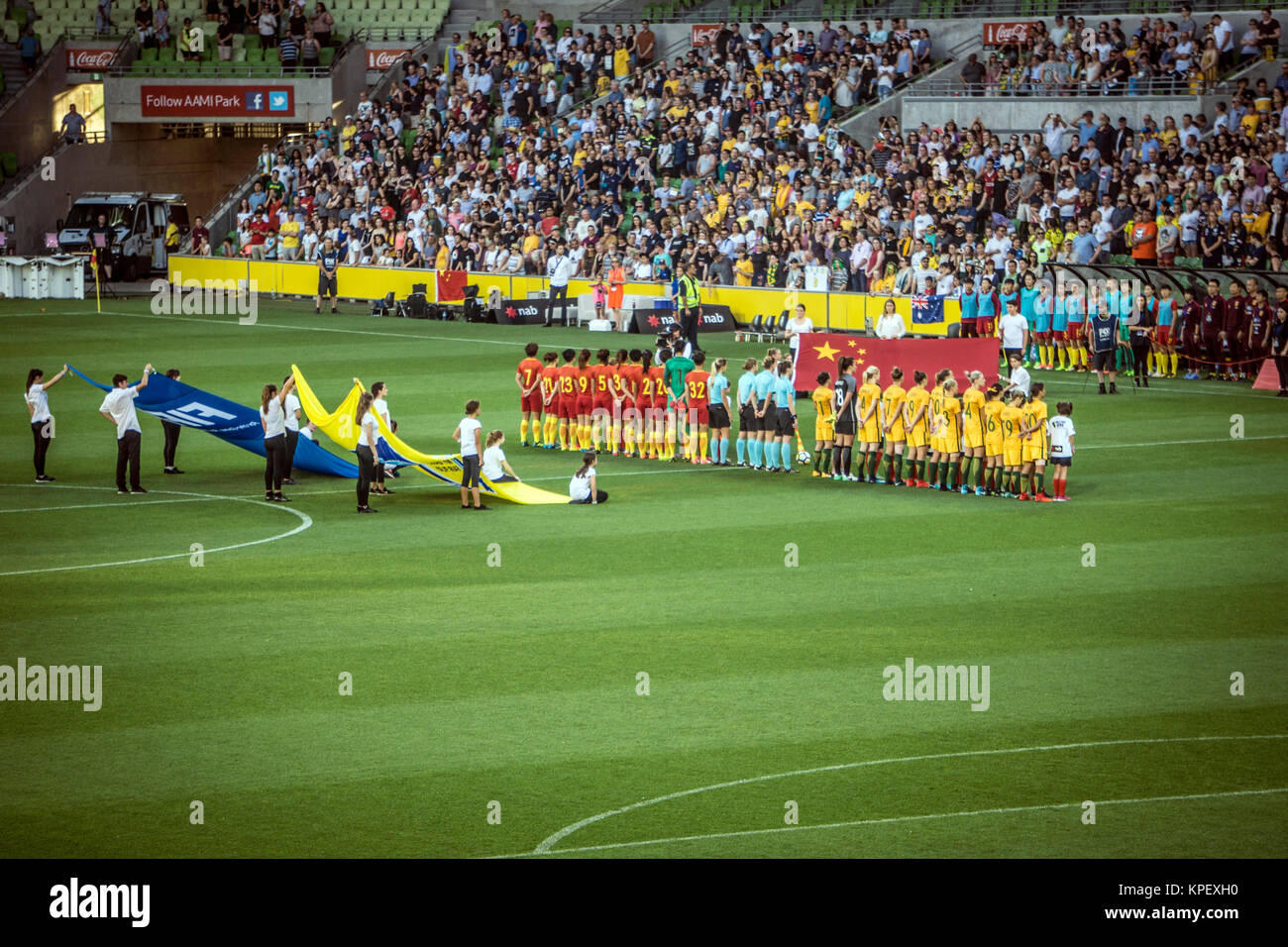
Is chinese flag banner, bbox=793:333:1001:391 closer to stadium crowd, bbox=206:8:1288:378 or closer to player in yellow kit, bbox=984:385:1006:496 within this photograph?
player in yellow kit, bbox=984:385:1006:496

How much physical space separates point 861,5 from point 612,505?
3482cm

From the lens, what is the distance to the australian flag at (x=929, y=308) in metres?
39.5

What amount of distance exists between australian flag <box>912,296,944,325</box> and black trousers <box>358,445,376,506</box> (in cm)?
2021

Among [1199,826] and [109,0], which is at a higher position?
[109,0]

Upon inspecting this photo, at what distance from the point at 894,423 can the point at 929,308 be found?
15909mm

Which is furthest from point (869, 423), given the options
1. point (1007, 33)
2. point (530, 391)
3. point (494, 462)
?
point (1007, 33)

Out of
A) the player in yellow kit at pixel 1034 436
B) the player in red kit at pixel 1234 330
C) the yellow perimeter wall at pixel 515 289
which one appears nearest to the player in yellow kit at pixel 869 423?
the player in yellow kit at pixel 1034 436

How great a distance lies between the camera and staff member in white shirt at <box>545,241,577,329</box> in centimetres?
4600

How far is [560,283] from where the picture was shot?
46031mm

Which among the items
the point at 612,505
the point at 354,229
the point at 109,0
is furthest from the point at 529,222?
the point at 612,505
